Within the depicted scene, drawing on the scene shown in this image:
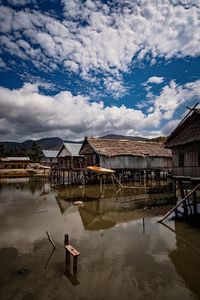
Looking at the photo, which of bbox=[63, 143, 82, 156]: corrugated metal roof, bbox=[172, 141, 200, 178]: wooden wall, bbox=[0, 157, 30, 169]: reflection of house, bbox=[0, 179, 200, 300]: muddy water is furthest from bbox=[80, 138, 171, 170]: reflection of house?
bbox=[0, 157, 30, 169]: reflection of house

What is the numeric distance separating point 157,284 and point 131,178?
28650 mm

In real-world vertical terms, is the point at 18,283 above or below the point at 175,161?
below

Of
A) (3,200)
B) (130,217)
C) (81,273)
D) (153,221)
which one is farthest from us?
(3,200)

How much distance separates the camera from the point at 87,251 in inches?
412

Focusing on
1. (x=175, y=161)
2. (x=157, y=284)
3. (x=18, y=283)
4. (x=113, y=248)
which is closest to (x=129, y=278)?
(x=157, y=284)

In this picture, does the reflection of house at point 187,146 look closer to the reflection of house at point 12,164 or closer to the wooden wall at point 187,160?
the wooden wall at point 187,160

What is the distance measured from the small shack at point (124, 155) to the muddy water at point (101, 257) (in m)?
14.7

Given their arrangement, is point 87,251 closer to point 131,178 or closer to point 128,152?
point 128,152

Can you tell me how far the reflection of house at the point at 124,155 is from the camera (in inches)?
1256

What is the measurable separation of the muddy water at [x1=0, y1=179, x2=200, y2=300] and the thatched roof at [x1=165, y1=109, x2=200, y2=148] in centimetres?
A: 550

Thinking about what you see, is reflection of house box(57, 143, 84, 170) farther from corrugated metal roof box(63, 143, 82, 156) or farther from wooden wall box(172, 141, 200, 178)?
wooden wall box(172, 141, 200, 178)

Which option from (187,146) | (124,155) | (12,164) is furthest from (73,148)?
(12,164)

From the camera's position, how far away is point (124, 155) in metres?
32.9

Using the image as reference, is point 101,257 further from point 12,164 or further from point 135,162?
point 12,164
